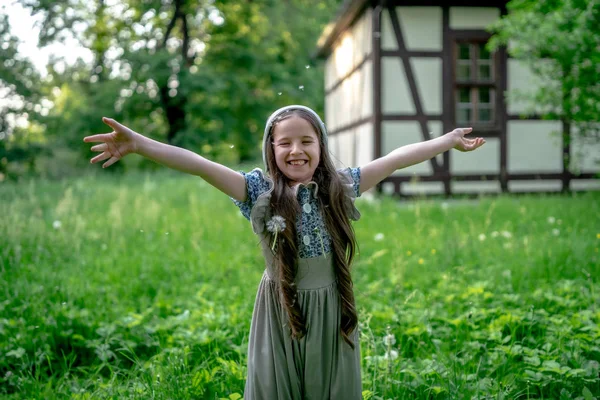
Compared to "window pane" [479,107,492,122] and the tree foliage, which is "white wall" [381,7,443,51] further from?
the tree foliage

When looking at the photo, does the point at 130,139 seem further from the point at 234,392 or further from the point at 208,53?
the point at 208,53

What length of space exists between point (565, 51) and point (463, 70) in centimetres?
369

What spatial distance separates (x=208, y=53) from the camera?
2266cm

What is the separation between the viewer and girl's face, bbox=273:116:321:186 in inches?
78.9

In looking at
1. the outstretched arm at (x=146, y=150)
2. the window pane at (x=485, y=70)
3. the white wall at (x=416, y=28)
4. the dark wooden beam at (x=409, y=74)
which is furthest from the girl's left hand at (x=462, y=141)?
the window pane at (x=485, y=70)

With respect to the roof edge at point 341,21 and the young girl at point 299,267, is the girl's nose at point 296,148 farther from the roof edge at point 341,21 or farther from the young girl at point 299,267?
the roof edge at point 341,21

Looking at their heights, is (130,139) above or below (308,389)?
above

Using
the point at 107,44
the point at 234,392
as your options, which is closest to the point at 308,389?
the point at 234,392

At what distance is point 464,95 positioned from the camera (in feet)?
33.8

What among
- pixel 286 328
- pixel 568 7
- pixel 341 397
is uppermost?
pixel 568 7

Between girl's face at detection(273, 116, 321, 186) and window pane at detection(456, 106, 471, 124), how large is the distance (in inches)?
Answer: 349

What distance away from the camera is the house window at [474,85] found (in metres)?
10.2

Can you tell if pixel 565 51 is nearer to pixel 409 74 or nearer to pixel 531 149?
pixel 409 74

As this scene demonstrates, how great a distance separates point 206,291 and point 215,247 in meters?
1.33
